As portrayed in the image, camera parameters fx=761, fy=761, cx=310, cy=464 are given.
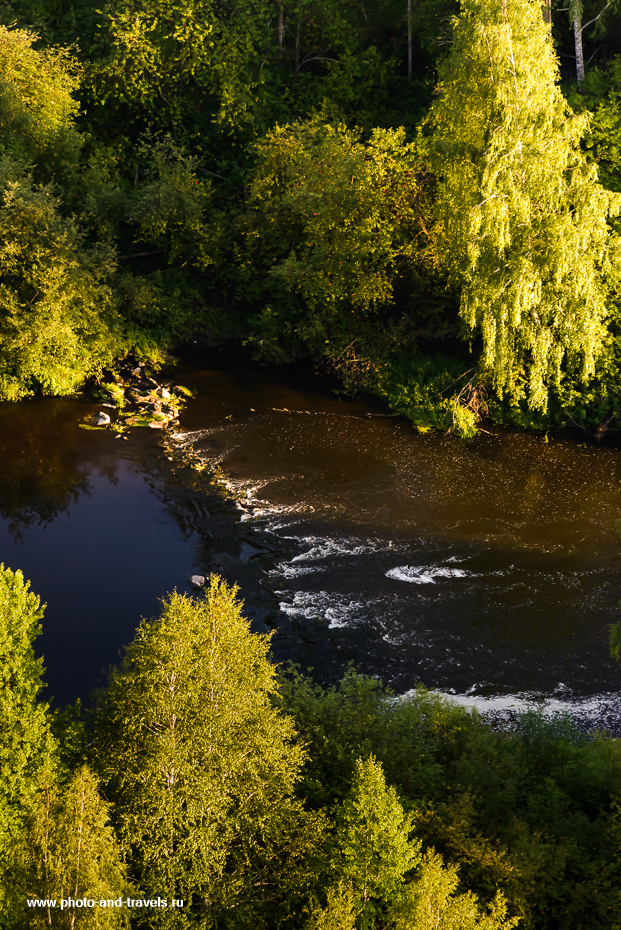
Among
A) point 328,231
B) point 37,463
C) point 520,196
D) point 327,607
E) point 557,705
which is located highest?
point 520,196

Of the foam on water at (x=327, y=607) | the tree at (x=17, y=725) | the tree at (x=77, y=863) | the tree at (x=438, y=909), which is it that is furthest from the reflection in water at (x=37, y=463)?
the tree at (x=438, y=909)

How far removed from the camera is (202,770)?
382 inches

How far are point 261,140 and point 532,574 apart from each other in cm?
2239

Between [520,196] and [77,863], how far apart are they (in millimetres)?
20656

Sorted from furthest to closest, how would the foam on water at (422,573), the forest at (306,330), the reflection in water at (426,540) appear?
the foam on water at (422,573), the reflection in water at (426,540), the forest at (306,330)

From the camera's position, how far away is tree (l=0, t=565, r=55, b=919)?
932 cm

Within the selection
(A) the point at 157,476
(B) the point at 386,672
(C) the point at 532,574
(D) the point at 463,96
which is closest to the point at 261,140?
(D) the point at 463,96

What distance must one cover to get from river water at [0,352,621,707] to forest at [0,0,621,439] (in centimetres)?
275

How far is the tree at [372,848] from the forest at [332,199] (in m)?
16.7

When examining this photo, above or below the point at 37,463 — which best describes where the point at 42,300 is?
above

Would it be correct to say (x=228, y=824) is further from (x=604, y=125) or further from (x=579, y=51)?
(x=579, y=51)

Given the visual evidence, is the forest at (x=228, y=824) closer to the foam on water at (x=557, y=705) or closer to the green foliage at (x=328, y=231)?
the foam on water at (x=557, y=705)

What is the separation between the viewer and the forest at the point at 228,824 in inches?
340

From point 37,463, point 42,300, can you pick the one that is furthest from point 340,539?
point 42,300
